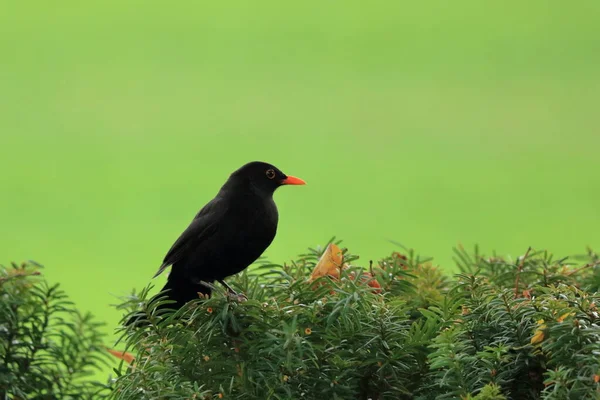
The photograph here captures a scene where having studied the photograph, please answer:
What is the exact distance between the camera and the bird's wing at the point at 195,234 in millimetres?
1809

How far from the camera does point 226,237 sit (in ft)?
5.77

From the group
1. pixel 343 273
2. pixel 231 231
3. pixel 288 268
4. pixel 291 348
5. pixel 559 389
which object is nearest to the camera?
pixel 559 389

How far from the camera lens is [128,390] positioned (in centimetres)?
120

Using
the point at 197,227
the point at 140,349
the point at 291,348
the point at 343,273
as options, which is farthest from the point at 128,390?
the point at 197,227

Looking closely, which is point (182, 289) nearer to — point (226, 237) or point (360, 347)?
point (226, 237)

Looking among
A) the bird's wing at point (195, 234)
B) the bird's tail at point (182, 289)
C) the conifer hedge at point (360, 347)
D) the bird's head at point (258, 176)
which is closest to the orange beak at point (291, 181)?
the bird's head at point (258, 176)

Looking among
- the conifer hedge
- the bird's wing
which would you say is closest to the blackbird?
the bird's wing

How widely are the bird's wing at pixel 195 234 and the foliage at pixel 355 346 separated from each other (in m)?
0.48

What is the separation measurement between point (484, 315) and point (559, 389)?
0.69 feet

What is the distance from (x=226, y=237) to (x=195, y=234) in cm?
10

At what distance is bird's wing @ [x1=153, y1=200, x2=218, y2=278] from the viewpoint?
1809 mm

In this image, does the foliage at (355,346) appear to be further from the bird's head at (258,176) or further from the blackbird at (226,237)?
the bird's head at (258,176)

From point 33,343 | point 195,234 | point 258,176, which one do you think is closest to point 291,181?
point 258,176

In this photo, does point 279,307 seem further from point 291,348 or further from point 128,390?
point 128,390
